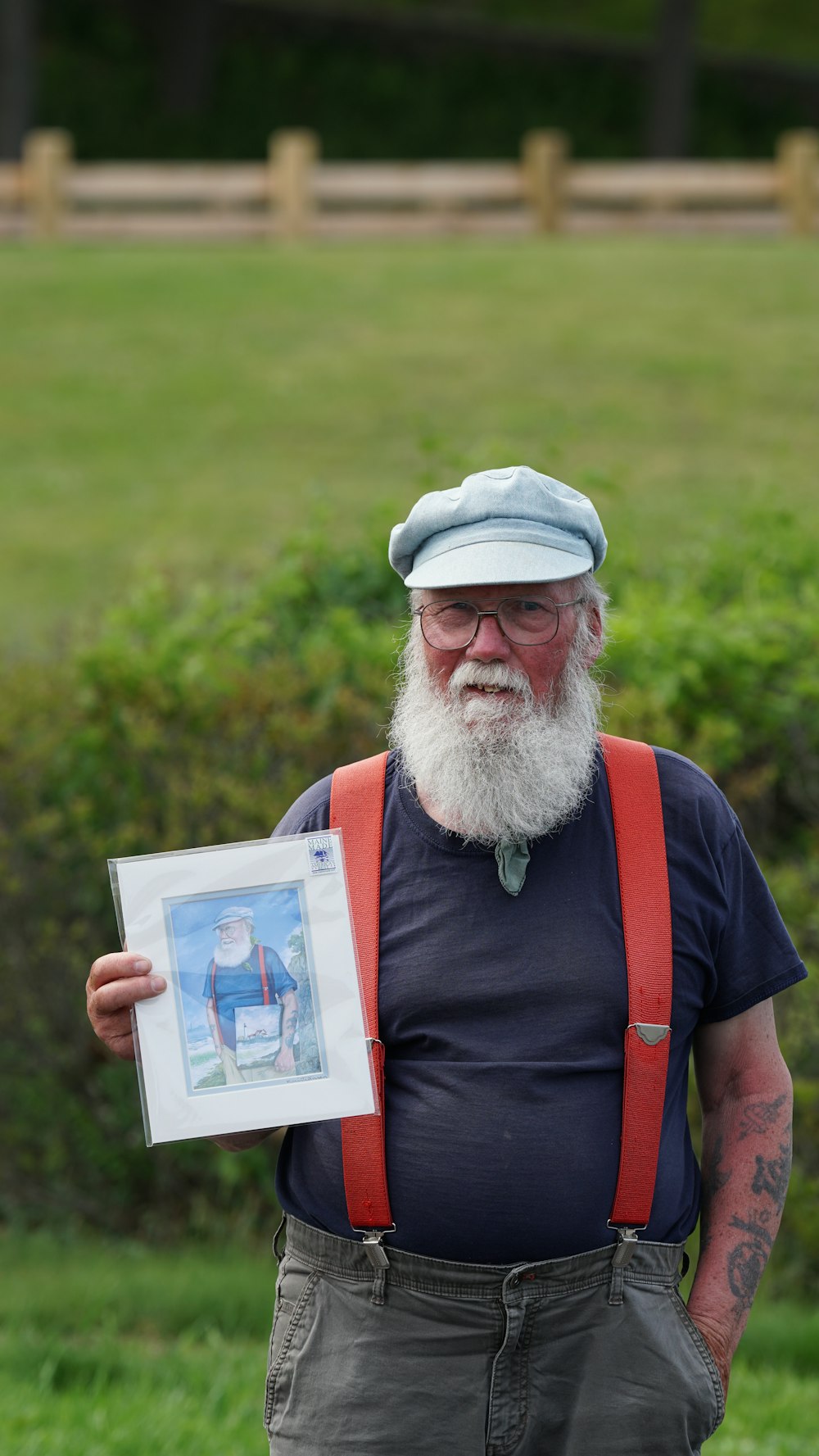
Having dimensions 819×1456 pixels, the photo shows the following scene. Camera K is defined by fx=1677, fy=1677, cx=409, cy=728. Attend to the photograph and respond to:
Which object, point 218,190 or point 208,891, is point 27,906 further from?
point 218,190

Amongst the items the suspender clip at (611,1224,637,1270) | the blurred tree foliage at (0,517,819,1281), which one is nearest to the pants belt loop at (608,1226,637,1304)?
the suspender clip at (611,1224,637,1270)

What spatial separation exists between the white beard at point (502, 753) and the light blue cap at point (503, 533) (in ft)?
0.52

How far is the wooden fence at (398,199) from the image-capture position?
21297mm

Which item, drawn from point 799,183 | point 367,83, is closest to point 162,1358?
point 799,183

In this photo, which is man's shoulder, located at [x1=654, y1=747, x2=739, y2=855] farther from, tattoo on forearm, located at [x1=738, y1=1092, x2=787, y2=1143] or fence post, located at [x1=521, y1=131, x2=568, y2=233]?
fence post, located at [x1=521, y1=131, x2=568, y2=233]

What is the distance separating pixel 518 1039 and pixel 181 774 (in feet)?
Answer: 9.49

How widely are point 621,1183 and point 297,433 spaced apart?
12.8m

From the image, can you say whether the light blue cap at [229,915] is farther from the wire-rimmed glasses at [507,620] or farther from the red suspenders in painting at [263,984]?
the wire-rimmed glasses at [507,620]

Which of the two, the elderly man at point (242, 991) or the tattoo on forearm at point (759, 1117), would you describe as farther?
the tattoo on forearm at point (759, 1117)

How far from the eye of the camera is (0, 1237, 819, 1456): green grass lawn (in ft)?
13.1

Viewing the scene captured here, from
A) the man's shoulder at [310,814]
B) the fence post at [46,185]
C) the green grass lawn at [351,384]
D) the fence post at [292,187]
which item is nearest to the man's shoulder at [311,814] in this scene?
the man's shoulder at [310,814]

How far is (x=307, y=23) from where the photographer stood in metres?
34.3

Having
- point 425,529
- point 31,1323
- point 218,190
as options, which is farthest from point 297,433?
point 425,529

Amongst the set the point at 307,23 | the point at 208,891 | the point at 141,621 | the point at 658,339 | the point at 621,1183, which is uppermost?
the point at 307,23
